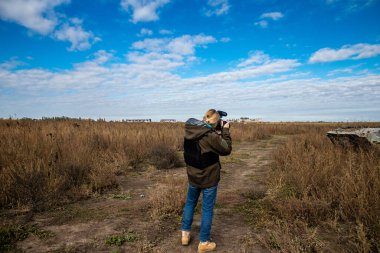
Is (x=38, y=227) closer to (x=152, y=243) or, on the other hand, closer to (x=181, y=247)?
(x=152, y=243)

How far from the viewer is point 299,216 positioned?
4.21m

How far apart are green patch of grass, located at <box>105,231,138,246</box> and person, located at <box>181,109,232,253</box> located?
3.40ft

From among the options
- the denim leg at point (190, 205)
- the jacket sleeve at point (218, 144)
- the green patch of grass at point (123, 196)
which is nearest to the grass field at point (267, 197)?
Result: the green patch of grass at point (123, 196)

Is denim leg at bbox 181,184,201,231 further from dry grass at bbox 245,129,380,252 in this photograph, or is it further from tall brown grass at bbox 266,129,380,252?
tall brown grass at bbox 266,129,380,252

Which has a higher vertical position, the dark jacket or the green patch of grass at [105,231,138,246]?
the dark jacket

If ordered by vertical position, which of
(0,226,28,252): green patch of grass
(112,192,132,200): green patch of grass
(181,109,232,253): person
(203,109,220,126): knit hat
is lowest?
(112,192,132,200): green patch of grass

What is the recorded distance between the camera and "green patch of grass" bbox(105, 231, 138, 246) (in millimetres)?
3670

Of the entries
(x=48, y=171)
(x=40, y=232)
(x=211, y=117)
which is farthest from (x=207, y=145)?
(x=48, y=171)

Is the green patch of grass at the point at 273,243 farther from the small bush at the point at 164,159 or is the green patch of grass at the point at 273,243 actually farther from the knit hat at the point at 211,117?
the small bush at the point at 164,159

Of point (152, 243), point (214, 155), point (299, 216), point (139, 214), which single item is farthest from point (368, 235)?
point (139, 214)

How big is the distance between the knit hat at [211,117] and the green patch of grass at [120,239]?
2.01 m

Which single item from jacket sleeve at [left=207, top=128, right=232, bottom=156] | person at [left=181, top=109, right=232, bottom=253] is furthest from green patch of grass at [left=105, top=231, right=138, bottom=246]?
jacket sleeve at [left=207, top=128, right=232, bottom=156]

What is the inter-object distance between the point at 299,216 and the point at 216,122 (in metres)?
2.19

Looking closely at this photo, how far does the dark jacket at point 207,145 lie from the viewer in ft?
10.8
